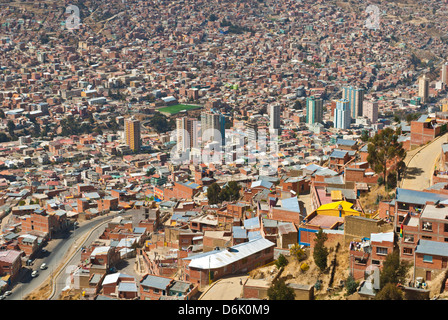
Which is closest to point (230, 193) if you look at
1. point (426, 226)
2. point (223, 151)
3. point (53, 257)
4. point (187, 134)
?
point (53, 257)

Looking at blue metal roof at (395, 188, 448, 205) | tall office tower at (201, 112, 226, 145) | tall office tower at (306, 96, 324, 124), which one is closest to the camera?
blue metal roof at (395, 188, 448, 205)

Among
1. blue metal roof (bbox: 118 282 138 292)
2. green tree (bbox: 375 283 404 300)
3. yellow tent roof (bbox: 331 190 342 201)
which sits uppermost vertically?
yellow tent roof (bbox: 331 190 342 201)

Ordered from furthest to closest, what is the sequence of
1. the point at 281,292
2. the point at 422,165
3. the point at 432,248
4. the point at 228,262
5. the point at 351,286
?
the point at 422,165
the point at 228,262
the point at 351,286
the point at 432,248
the point at 281,292

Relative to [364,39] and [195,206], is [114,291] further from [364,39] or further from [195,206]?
[364,39]

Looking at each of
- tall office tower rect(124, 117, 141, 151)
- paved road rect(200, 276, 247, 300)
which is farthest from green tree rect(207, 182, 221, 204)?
tall office tower rect(124, 117, 141, 151)

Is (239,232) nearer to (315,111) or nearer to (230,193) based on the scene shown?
(230,193)

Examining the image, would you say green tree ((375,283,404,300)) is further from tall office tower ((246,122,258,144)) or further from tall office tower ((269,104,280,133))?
tall office tower ((269,104,280,133))
